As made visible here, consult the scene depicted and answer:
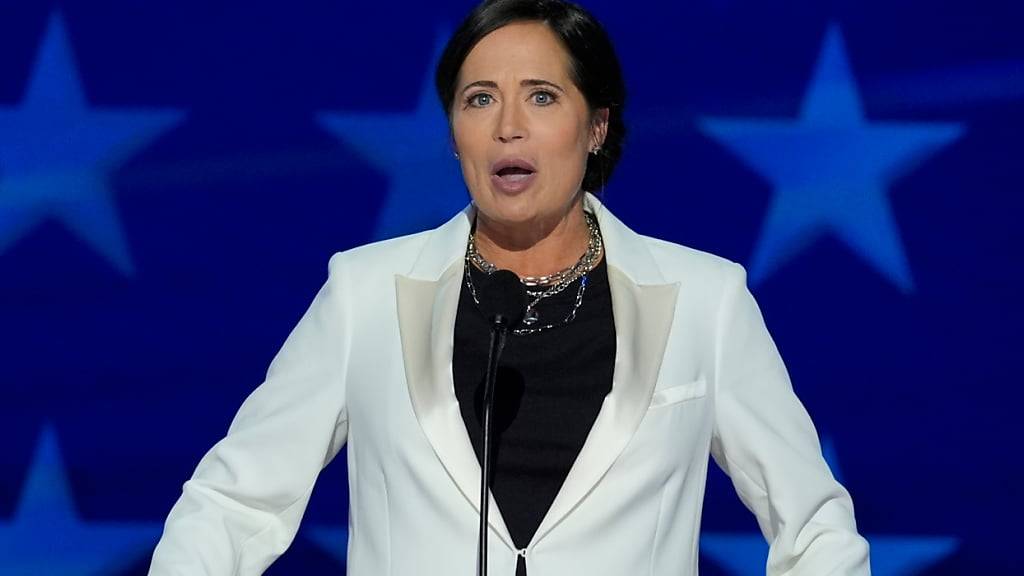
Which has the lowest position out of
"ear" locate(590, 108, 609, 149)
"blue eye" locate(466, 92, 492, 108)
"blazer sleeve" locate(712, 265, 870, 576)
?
"blazer sleeve" locate(712, 265, 870, 576)

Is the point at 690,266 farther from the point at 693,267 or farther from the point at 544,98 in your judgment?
the point at 544,98

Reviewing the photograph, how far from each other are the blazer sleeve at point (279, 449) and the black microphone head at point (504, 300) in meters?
0.27

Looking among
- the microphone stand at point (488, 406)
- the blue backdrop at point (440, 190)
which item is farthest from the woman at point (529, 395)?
the blue backdrop at point (440, 190)

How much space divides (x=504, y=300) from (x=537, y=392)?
0.23 metres

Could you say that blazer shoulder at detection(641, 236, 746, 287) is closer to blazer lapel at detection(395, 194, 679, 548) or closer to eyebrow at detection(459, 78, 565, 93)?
blazer lapel at detection(395, 194, 679, 548)

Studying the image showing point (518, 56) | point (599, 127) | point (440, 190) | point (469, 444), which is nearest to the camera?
point (469, 444)

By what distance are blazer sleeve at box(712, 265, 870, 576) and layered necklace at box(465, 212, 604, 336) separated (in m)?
0.15

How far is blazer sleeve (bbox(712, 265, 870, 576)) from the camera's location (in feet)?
5.42

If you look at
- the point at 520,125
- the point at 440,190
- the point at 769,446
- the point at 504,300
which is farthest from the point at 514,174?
the point at 440,190

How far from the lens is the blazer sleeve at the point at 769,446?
1.65 metres

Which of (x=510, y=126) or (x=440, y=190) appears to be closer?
(x=510, y=126)

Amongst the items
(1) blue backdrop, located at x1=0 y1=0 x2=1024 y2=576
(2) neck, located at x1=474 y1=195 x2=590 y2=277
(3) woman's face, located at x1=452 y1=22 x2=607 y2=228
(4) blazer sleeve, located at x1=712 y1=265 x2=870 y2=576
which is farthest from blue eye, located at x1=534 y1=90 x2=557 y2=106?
(1) blue backdrop, located at x1=0 y1=0 x2=1024 y2=576

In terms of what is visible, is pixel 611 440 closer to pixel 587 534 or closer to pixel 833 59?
pixel 587 534

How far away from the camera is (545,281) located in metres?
1.77
